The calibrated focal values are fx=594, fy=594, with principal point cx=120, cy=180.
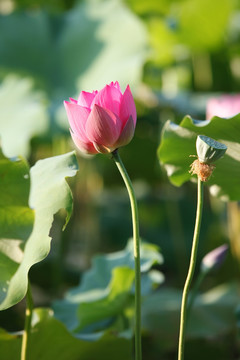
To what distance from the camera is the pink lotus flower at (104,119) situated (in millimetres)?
656

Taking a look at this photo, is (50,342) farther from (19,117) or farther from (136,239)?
(19,117)

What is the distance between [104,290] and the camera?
112cm

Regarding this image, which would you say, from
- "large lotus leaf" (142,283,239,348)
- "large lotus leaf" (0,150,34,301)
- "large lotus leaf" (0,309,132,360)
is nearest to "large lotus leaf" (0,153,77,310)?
"large lotus leaf" (0,150,34,301)

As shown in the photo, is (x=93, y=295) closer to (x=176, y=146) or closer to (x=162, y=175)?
(x=176, y=146)

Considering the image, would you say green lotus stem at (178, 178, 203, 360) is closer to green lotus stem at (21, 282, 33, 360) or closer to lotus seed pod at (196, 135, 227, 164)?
lotus seed pod at (196, 135, 227, 164)

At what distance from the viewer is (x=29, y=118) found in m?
1.67

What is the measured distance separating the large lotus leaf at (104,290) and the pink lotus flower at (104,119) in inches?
13.6

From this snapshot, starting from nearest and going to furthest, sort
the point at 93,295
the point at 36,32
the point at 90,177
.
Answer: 1. the point at 93,295
2. the point at 36,32
3. the point at 90,177

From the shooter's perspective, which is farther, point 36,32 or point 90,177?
point 90,177

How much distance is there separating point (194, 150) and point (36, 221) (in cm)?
25

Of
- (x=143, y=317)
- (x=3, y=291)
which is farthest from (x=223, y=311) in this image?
(x=3, y=291)

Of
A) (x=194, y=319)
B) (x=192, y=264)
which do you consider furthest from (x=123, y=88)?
(x=192, y=264)

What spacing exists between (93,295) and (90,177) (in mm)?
1442

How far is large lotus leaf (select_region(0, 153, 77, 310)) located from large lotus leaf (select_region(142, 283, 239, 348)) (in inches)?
23.9
